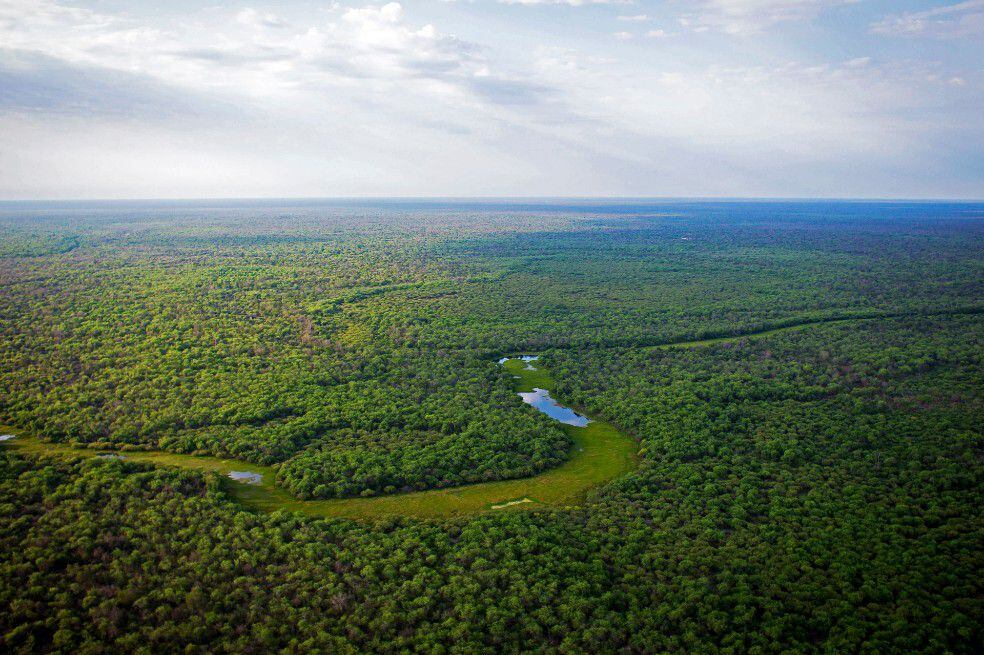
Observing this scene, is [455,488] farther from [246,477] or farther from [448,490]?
[246,477]

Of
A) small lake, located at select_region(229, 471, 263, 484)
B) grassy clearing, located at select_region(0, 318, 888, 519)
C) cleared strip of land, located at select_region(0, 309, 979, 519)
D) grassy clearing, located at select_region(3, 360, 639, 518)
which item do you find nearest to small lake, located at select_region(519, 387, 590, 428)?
cleared strip of land, located at select_region(0, 309, 979, 519)

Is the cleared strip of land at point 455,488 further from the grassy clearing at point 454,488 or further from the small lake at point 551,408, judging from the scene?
the small lake at point 551,408

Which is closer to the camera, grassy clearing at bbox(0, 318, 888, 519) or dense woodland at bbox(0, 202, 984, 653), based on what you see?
dense woodland at bbox(0, 202, 984, 653)

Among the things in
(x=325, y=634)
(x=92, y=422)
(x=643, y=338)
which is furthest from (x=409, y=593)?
(x=643, y=338)

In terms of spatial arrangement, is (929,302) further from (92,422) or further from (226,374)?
(92,422)

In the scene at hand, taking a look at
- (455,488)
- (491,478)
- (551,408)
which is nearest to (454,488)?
(455,488)

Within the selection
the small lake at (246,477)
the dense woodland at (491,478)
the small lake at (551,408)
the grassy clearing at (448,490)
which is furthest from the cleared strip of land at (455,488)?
the small lake at (551,408)

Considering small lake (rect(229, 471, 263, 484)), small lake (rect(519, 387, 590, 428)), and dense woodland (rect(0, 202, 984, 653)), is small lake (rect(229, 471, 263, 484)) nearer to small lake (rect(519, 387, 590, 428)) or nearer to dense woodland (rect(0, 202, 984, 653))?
dense woodland (rect(0, 202, 984, 653))
